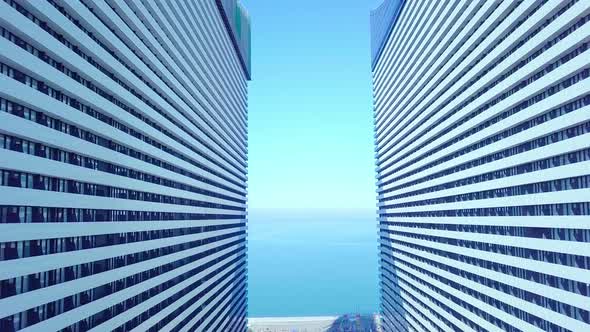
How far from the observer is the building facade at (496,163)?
3800 cm

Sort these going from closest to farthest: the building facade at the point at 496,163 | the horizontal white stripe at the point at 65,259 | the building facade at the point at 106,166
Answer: the horizontal white stripe at the point at 65,259
the building facade at the point at 106,166
the building facade at the point at 496,163

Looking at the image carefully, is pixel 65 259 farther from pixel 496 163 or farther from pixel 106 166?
pixel 496 163

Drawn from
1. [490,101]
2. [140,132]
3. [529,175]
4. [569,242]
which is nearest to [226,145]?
[140,132]

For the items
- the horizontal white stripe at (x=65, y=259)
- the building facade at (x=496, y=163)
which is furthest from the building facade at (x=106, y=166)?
the building facade at (x=496, y=163)

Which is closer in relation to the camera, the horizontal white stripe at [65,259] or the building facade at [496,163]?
the horizontal white stripe at [65,259]

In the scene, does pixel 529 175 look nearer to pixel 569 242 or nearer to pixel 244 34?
pixel 569 242

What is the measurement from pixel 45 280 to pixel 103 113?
600 inches

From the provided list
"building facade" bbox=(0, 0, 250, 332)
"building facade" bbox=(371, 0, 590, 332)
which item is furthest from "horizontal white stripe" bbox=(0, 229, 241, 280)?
"building facade" bbox=(371, 0, 590, 332)

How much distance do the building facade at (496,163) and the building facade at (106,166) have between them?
35962mm

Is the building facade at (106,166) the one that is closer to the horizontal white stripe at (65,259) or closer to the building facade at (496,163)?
the horizontal white stripe at (65,259)

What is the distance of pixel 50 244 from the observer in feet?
103

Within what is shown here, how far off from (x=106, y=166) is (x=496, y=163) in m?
39.3

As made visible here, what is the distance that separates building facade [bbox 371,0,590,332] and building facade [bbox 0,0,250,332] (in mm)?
35962

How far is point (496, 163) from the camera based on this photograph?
51594 millimetres
